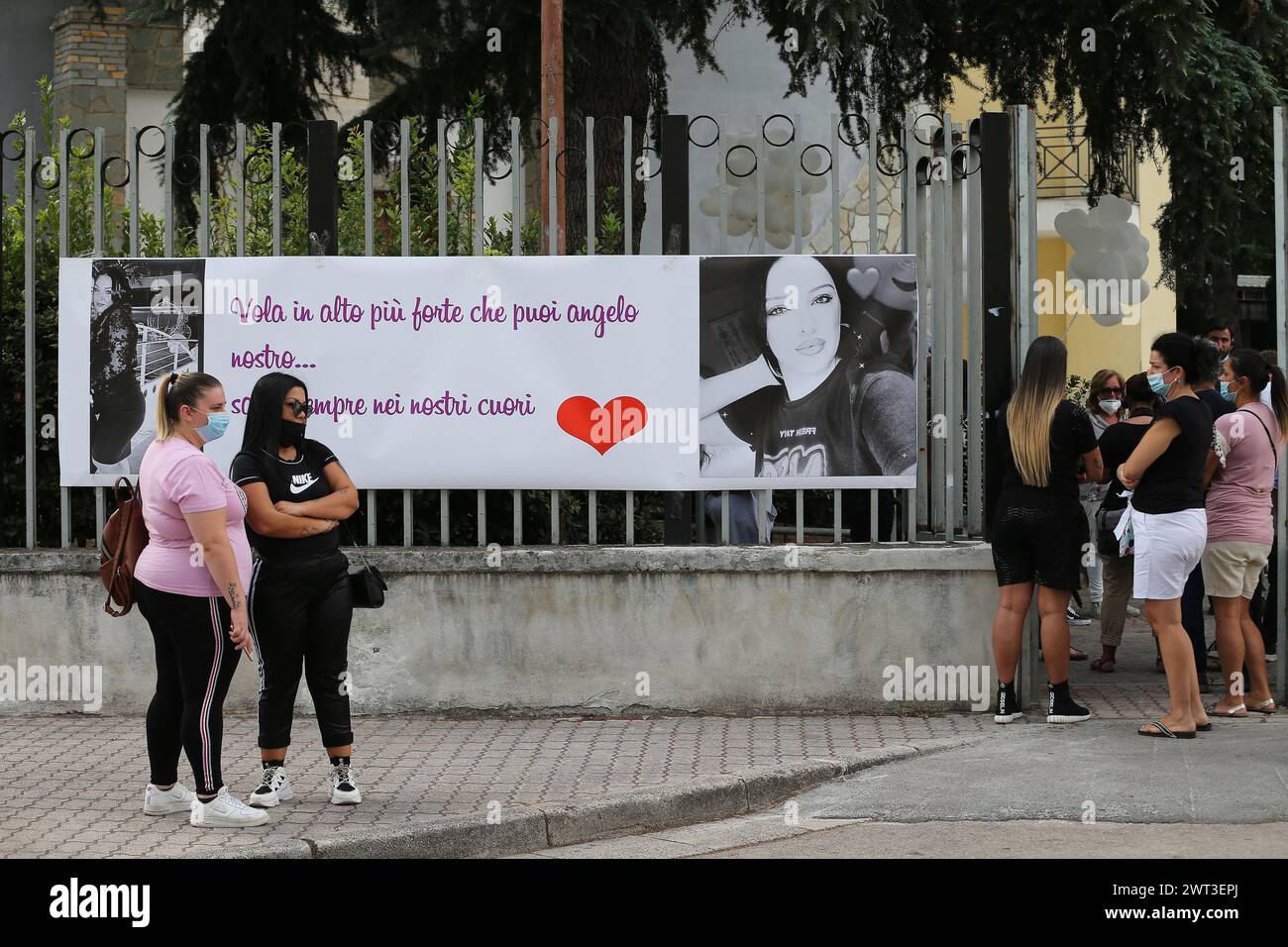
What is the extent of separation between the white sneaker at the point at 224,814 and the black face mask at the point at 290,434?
4.51 ft

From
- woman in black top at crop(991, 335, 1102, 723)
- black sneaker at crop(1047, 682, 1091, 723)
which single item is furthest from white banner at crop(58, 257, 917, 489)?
black sneaker at crop(1047, 682, 1091, 723)

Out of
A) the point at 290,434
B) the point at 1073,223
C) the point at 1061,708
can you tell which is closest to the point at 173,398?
the point at 290,434

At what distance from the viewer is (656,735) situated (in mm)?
7961

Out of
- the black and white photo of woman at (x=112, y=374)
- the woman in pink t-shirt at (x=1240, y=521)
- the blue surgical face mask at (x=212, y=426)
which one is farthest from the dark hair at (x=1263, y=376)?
the black and white photo of woman at (x=112, y=374)

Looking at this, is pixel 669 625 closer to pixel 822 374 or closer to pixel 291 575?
pixel 822 374

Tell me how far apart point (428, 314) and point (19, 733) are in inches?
119

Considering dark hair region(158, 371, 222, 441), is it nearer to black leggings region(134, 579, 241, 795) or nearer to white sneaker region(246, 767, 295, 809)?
black leggings region(134, 579, 241, 795)

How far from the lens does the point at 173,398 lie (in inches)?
241

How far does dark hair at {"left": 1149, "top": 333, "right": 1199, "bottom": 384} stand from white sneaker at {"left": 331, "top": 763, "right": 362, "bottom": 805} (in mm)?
4303

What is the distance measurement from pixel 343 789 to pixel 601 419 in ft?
9.30

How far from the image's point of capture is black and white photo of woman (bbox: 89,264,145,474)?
8719mm

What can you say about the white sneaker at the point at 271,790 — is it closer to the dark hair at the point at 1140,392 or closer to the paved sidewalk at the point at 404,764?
the paved sidewalk at the point at 404,764
